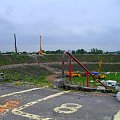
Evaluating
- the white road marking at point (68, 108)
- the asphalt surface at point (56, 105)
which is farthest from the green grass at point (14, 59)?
the white road marking at point (68, 108)

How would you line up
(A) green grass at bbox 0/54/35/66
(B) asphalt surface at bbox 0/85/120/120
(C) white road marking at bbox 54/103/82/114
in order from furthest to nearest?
(A) green grass at bbox 0/54/35/66 < (C) white road marking at bbox 54/103/82/114 < (B) asphalt surface at bbox 0/85/120/120

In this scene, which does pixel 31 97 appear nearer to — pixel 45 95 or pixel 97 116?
pixel 45 95

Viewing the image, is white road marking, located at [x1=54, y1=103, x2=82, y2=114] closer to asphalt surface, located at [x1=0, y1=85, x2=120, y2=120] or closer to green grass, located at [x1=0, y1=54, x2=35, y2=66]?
asphalt surface, located at [x1=0, y1=85, x2=120, y2=120]

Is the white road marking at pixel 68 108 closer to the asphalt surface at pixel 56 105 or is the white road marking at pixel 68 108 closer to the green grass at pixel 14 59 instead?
the asphalt surface at pixel 56 105

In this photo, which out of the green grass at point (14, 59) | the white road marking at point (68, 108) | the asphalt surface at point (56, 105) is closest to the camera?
the asphalt surface at point (56, 105)

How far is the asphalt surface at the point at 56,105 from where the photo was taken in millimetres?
6086

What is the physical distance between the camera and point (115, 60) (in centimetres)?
8188

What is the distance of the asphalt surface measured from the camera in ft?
20.0

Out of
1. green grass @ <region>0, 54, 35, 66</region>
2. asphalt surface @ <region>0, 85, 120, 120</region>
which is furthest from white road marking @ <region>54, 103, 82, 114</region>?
green grass @ <region>0, 54, 35, 66</region>

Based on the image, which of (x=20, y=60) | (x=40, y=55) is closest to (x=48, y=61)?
(x=40, y=55)

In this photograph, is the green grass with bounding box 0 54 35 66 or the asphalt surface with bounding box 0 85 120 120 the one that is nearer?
the asphalt surface with bounding box 0 85 120 120

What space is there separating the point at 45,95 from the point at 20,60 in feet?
179

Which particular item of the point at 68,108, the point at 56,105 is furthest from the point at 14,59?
the point at 68,108

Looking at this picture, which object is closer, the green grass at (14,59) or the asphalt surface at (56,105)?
the asphalt surface at (56,105)
